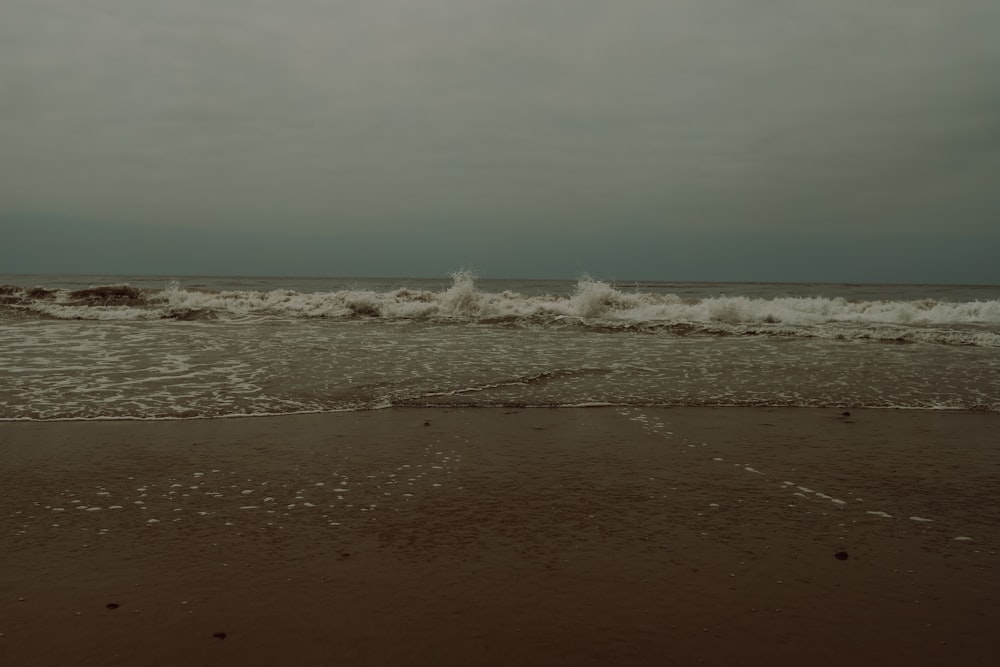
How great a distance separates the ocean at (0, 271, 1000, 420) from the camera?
8625 mm

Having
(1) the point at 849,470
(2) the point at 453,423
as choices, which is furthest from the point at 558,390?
(1) the point at 849,470

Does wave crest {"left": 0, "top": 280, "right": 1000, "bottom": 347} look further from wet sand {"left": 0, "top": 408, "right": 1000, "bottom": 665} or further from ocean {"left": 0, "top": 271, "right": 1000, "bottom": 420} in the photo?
wet sand {"left": 0, "top": 408, "right": 1000, "bottom": 665}

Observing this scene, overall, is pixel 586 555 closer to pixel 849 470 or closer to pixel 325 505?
pixel 325 505

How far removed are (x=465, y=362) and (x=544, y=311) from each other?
12021mm

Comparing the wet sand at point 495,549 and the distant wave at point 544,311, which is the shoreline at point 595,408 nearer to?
the wet sand at point 495,549

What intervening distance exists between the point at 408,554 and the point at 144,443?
372 centimetres

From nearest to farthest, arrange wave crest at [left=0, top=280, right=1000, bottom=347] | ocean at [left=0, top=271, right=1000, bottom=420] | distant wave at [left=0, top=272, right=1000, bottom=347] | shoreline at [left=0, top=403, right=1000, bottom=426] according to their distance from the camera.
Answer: shoreline at [left=0, top=403, right=1000, bottom=426] → ocean at [left=0, top=271, right=1000, bottom=420] → distant wave at [left=0, top=272, right=1000, bottom=347] → wave crest at [left=0, top=280, right=1000, bottom=347]

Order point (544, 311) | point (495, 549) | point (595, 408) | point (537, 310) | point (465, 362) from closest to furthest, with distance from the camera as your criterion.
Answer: point (495, 549), point (595, 408), point (465, 362), point (537, 310), point (544, 311)

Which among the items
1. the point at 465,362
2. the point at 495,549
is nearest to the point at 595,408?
the point at 465,362

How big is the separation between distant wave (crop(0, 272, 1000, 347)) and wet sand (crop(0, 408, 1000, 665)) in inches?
483

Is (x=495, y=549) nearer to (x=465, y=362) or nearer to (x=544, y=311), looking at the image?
(x=465, y=362)

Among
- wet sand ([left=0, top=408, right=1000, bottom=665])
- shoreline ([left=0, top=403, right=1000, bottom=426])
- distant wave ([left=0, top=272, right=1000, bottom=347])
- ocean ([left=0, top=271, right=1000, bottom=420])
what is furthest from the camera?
distant wave ([left=0, top=272, right=1000, bottom=347])

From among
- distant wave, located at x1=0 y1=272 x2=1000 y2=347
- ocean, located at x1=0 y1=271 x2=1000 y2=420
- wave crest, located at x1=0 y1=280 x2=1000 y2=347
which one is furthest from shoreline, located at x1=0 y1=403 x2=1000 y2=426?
wave crest, located at x1=0 y1=280 x2=1000 y2=347

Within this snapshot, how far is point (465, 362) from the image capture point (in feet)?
38.1
